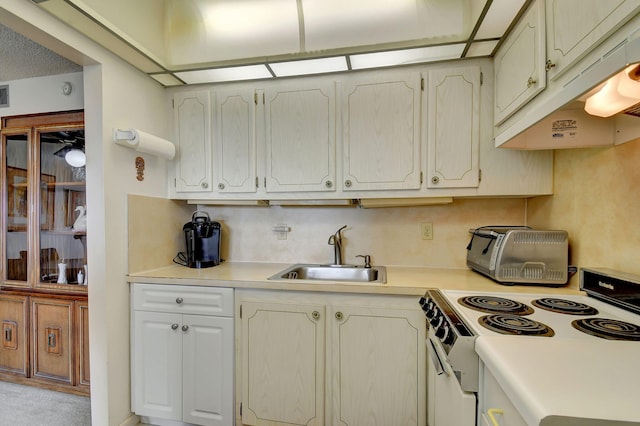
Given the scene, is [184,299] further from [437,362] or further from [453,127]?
[453,127]

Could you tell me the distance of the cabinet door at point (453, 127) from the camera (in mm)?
1694

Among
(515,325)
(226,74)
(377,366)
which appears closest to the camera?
(515,325)

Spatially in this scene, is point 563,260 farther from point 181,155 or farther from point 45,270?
→ point 45,270

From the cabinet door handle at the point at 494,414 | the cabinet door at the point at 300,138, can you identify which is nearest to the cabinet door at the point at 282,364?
the cabinet door at the point at 300,138

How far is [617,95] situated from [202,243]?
217 cm

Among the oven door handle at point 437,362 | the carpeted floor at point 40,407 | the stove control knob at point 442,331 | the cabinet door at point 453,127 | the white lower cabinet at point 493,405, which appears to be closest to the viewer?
the white lower cabinet at point 493,405

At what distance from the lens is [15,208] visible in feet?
6.91

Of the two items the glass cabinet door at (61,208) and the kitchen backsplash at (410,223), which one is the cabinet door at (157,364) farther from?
the glass cabinet door at (61,208)

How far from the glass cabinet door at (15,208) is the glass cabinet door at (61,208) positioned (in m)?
0.15

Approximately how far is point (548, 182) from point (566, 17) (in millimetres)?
878

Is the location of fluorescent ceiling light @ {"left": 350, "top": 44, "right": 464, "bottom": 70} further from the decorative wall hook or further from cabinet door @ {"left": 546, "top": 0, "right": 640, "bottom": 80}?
the decorative wall hook

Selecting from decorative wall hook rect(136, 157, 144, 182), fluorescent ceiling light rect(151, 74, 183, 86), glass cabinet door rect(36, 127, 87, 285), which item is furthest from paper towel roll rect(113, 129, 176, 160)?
glass cabinet door rect(36, 127, 87, 285)

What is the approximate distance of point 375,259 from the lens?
2104 millimetres

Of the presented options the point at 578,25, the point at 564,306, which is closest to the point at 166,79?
the point at 578,25
